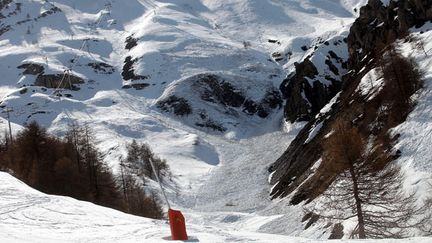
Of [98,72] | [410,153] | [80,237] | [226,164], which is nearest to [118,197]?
[410,153]

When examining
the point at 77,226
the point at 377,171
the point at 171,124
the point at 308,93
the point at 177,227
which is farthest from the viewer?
the point at 171,124

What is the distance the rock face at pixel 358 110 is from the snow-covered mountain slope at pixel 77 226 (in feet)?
49.0

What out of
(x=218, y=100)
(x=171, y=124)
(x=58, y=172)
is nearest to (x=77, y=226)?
(x=58, y=172)

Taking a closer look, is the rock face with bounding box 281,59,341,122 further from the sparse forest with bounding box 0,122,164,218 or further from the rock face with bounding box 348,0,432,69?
the sparse forest with bounding box 0,122,164,218

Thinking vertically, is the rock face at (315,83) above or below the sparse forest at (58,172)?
above

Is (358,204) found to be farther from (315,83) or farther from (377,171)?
(315,83)

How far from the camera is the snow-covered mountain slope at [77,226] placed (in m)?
13.6

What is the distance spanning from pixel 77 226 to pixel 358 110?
44.0 metres

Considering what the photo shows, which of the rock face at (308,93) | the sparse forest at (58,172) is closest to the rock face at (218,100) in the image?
the rock face at (308,93)

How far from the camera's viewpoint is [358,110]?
182ft

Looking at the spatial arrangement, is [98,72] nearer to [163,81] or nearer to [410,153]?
[163,81]

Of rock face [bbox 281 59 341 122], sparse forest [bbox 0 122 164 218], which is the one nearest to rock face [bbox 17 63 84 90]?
rock face [bbox 281 59 341 122]

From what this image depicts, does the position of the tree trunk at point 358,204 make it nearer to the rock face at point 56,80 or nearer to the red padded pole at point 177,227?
the red padded pole at point 177,227

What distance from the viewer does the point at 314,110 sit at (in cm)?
10831
